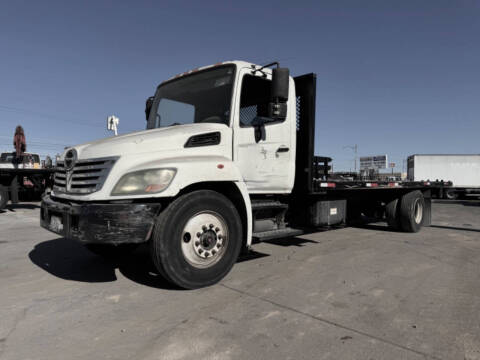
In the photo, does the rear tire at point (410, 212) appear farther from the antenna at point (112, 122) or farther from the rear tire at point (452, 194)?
the rear tire at point (452, 194)

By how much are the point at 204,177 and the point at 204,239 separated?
2.22 feet

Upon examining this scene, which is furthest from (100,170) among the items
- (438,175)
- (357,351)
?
(438,175)

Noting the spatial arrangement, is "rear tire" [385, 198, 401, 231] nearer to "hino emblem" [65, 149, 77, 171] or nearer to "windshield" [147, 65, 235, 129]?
"windshield" [147, 65, 235, 129]

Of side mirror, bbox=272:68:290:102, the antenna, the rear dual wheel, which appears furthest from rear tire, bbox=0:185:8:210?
the rear dual wheel

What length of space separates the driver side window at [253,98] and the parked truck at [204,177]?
0.01m

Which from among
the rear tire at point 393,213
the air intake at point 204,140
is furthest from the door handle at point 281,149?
the rear tire at point 393,213

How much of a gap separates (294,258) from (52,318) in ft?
10.5

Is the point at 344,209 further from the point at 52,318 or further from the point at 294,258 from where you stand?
the point at 52,318

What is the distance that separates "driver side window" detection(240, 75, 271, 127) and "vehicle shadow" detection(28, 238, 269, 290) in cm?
205

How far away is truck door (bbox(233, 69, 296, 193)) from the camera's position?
430cm

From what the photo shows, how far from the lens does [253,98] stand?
177 inches

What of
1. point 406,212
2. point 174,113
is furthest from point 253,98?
point 406,212

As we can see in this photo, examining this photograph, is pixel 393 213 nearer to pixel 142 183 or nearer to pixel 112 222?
pixel 142 183

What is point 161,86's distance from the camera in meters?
5.19
